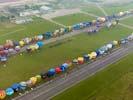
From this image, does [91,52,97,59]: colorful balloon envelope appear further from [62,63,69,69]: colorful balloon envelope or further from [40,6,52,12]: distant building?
[40,6,52,12]: distant building

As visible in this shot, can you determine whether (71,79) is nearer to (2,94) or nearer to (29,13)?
(2,94)

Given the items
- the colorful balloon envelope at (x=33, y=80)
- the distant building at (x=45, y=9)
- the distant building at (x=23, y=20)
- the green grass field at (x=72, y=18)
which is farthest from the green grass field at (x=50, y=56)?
the distant building at (x=45, y=9)

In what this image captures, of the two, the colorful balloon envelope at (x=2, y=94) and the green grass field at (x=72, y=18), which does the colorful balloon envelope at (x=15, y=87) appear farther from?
the green grass field at (x=72, y=18)

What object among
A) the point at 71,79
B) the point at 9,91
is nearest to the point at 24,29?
the point at 71,79

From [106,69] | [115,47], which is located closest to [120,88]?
[106,69]

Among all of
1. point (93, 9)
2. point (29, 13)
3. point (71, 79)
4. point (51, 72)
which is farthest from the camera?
point (93, 9)
